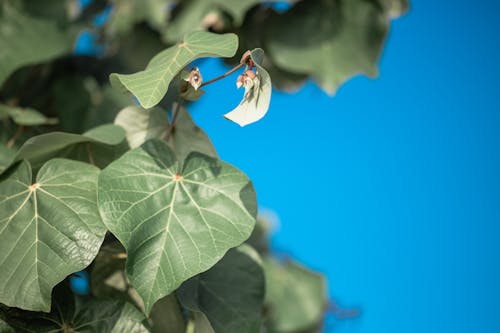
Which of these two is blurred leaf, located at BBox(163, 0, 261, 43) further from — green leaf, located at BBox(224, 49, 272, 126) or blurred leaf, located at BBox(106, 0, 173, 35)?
green leaf, located at BBox(224, 49, 272, 126)

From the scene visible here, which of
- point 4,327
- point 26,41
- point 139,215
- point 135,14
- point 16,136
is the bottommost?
point 4,327

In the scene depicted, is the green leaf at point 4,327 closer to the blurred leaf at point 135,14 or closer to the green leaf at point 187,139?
the green leaf at point 187,139

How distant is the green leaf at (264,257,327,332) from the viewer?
67.3 inches

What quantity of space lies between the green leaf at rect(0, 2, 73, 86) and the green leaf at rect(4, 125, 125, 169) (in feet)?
1.25

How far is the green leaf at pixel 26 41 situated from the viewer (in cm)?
95

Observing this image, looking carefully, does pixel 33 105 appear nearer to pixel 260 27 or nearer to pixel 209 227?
pixel 260 27

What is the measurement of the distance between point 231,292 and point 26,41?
64 centimetres

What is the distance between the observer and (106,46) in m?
1.32

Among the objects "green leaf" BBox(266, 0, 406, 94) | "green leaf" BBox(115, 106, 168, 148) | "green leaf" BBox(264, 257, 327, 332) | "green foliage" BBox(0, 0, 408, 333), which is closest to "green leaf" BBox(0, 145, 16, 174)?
"green foliage" BBox(0, 0, 408, 333)

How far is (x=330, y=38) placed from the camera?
113cm

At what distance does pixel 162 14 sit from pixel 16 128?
1.41 ft

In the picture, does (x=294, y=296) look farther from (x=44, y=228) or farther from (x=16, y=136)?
(x=44, y=228)

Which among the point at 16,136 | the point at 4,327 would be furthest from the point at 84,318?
the point at 16,136

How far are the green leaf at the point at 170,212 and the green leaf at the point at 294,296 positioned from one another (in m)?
1.16
